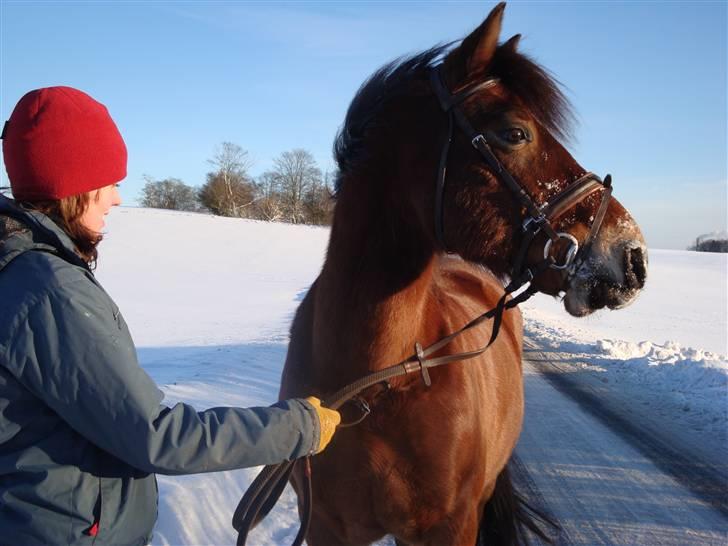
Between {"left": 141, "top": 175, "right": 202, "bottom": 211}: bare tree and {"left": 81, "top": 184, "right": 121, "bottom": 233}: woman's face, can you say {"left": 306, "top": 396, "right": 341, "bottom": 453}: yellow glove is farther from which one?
{"left": 141, "top": 175, "right": 202, "bottom": 211}: bare tree

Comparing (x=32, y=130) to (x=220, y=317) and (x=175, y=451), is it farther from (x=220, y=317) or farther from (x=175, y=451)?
(x=220, y=317)

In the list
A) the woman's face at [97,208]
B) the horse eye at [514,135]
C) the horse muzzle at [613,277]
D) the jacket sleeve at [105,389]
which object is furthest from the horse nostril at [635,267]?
the woman's face at [97,208]

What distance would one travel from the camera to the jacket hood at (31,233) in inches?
46.6

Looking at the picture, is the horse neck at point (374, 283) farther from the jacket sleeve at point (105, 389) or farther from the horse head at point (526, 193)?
the jacket sleeve at point (105, 389)

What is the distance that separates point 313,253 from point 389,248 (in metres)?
31.3

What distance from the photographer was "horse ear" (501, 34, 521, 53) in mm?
1919

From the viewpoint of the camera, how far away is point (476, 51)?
1845 mm

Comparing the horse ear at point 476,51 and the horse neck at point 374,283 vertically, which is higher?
the horse ear at point 476,51

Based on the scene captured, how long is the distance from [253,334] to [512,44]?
32.3ft

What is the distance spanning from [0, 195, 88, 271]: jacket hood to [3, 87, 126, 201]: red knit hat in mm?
77

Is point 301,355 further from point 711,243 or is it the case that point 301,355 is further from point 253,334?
point 711,243

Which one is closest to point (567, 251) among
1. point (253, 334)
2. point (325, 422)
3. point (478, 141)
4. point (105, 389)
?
point (478, 141)

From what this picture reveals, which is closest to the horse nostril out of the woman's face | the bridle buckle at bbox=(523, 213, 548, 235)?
the bridle buckle at bbox=(523, 213, 548, 235)

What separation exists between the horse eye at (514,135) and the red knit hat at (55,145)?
130 centimetres
